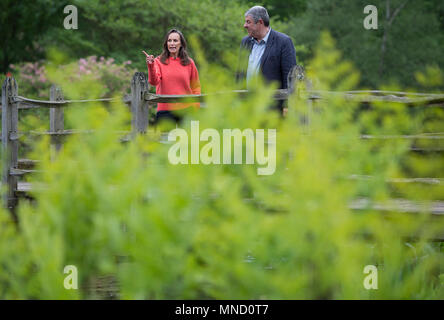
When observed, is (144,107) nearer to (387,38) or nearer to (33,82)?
(33,82)

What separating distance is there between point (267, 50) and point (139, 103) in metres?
1.32

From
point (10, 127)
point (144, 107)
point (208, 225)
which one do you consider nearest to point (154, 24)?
point (10, 127)

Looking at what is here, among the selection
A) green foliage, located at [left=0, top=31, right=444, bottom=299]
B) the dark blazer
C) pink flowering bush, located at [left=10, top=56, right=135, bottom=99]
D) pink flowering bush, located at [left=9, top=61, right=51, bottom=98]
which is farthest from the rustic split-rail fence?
pink flowering bush, located at [left=9, top=61, right=51, bottom=98]

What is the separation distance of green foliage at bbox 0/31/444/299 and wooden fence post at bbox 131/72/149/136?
148 inches

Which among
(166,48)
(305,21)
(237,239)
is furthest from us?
(305,21)

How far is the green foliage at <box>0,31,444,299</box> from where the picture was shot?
2.41 m

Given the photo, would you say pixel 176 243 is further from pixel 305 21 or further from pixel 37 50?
pixel 305 21

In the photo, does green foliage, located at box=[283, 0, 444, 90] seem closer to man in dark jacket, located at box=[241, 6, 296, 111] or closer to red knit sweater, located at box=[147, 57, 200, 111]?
red knit sweater, located at box=[147, 57, 200, 111]

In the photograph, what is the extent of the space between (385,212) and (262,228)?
3.83ft

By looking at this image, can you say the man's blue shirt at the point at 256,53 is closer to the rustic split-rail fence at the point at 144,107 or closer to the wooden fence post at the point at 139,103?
the rustic split-rail fence at the point at 144,107

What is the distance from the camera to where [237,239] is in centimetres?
239

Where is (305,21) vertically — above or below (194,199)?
above

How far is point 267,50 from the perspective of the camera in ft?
22.0

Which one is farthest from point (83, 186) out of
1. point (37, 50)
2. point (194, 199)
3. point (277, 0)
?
point (277, 0)
